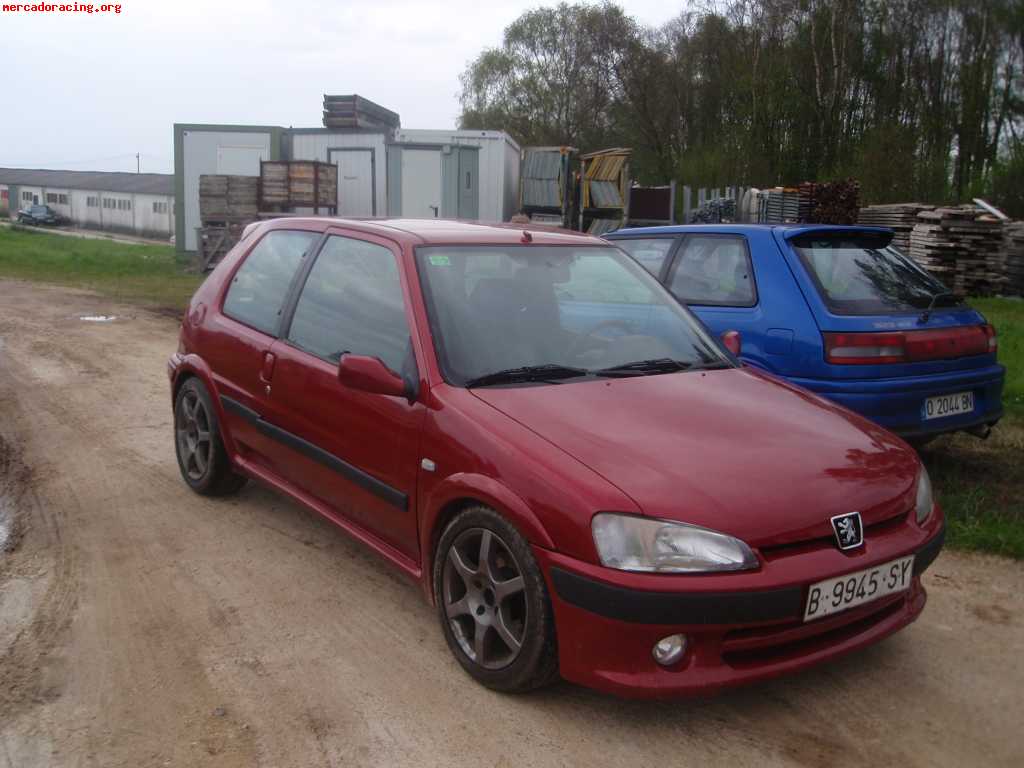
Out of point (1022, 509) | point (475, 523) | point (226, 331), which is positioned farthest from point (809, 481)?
point (226, 331)

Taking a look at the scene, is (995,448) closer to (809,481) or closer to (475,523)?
(809,481)

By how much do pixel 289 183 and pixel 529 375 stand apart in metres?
18.1

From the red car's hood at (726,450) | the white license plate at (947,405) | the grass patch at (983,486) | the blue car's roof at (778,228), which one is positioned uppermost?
the blue car's roof at (778,228)

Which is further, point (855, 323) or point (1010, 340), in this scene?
point (1010, 340)

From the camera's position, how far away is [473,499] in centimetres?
319

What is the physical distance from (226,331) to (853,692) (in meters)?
3.49

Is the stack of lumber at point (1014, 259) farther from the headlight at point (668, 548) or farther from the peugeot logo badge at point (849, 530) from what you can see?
the headlight at point (668, 548)

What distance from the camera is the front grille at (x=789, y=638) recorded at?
112 inches

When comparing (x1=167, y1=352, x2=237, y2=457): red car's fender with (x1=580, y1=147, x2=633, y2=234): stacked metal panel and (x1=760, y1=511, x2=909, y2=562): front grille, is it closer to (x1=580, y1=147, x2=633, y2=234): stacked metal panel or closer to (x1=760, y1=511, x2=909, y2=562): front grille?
(x1=760, y1=511, x2=909, y2=562): front grille

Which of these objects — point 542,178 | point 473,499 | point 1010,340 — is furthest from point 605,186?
point 473,499

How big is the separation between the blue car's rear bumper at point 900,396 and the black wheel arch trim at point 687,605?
2.44 metres

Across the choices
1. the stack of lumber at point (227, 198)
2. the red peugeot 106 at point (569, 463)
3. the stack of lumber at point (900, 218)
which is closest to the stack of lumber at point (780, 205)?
the stack of lumber at point (900, 218)

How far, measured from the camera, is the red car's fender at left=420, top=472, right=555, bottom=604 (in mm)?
2949

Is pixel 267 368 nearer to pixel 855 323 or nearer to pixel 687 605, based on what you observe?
pixel 687 605
